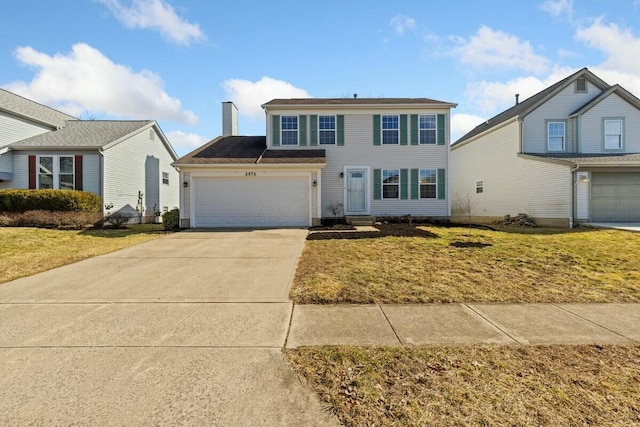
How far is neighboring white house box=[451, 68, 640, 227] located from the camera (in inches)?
573

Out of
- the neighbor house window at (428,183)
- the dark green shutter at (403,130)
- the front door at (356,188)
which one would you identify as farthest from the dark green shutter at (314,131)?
the neighbor house window at (428,183)

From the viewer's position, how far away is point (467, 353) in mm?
3322

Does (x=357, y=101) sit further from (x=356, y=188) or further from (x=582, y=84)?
(x=582, y=84)

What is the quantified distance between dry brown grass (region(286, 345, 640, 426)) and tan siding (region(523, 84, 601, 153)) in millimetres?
16662

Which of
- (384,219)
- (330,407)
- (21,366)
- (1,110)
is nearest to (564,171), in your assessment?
(384,219)

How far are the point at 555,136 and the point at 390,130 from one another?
890 centimetres

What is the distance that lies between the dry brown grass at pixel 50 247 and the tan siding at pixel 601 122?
68.7 feet

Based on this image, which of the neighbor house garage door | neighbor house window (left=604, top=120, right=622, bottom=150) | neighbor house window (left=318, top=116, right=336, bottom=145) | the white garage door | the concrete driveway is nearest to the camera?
the concrete driveway

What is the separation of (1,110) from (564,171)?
2727cm

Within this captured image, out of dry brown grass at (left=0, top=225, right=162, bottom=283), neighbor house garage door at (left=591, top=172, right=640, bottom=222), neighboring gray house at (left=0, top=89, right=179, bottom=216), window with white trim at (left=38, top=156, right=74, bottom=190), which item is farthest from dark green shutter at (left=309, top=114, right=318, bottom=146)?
neighbor house garage door at (left=591, top=172, right=640, bottom=222)

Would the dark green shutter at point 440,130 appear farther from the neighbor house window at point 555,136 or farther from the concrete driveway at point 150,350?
the concrete driveway at point 150,350

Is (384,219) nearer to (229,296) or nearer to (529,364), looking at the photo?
(229,296)

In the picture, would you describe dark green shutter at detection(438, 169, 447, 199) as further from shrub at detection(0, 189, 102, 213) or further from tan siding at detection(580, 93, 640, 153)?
shrub at detection(0, 189, 102, 213)

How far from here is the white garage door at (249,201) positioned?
48.9ft
